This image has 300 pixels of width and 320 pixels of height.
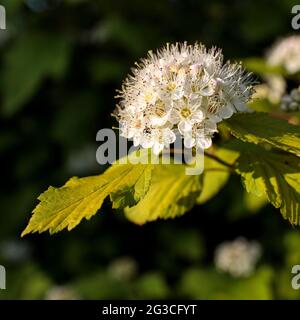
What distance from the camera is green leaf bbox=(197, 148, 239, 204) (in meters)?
1.85

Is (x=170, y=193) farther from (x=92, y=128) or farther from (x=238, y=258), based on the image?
(x=92, y=128)

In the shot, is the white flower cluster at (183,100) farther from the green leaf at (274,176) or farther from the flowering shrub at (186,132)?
the green leaf at (274,176)

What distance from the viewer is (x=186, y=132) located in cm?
153

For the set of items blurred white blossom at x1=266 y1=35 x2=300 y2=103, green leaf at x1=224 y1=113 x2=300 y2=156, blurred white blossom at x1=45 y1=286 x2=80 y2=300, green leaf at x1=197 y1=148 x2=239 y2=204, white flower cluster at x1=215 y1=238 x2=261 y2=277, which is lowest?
green leaf at x1=224 y1=113 x2=300 y2=156

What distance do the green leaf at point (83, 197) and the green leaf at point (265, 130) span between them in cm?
22

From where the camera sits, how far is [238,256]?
4363 millimetres

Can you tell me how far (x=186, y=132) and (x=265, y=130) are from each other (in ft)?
0.59

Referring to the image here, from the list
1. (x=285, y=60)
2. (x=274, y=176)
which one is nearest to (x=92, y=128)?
(x=285, y=60)

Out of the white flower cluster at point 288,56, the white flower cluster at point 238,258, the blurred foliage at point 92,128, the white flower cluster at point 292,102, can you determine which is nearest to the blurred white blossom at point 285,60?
the white flower cluster at point 288,56

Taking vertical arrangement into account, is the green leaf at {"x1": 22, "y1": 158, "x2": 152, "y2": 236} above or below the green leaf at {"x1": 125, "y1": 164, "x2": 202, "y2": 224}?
below

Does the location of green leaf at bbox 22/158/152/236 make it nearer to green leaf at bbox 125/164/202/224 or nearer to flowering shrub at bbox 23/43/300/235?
flowering shrub at bbox 23/43/300/235

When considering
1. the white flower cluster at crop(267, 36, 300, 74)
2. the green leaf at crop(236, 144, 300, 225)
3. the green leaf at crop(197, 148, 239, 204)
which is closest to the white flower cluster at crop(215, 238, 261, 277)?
the white flower cluster at crop(267, 36, 300, 74)

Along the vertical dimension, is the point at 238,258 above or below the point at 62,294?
above
